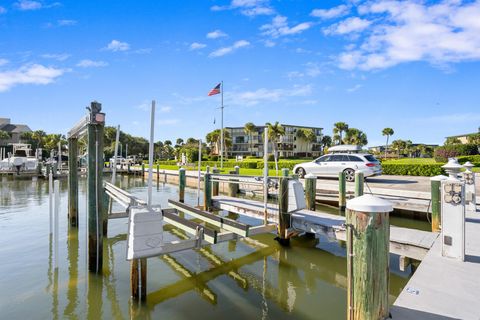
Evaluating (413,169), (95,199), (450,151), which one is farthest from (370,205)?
(450,151)

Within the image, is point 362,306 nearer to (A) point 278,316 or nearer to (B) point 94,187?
(A) point 278,316

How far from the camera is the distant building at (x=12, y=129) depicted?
6899 centimetres

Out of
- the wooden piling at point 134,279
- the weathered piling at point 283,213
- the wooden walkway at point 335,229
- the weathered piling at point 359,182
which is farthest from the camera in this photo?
the weathered piling at point 359,182

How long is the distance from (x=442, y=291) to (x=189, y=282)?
4544mm

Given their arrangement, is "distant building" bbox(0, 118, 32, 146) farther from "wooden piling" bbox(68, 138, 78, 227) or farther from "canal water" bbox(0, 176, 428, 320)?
"canal water" bbox(0, 176, 428, 320)

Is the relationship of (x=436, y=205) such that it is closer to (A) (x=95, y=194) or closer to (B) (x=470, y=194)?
(B) (x=470, y=194)

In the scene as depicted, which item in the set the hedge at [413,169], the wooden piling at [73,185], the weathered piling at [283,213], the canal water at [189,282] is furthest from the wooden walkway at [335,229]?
the hedge at [413,169]

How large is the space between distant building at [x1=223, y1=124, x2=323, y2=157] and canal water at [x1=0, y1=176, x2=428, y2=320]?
213 feet

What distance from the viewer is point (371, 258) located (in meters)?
3.28

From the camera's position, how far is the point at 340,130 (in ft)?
228

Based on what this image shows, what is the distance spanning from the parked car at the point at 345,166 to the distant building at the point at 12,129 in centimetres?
7277

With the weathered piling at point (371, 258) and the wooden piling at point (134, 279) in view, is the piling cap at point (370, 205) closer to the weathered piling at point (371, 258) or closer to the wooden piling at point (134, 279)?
the weathered piling at point (371, 258)

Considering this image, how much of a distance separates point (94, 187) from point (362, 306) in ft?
19.2

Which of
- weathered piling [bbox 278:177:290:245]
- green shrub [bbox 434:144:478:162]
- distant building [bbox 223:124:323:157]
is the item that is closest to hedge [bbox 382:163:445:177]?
green shrub [bbox 434:144:478:162]
